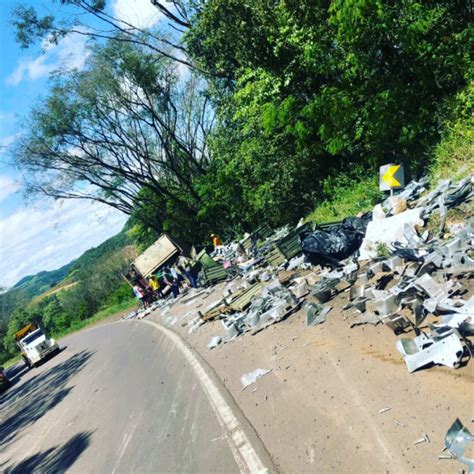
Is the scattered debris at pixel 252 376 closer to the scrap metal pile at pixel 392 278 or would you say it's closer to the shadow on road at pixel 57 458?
the scrap metal pile at pixel 392 278

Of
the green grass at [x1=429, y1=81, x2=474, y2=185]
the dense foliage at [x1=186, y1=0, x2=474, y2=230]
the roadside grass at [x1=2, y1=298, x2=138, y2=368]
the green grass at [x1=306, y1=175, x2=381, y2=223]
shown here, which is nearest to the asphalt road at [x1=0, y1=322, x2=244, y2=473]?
the green grass at [x1=306, y1=175, x2=381, y2=223]

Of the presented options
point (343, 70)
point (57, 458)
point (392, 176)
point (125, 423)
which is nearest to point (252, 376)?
point (125, 423)

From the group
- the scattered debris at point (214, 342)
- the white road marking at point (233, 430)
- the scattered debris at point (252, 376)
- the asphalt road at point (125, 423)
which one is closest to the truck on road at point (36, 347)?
the asphalt road at point (125, 423)

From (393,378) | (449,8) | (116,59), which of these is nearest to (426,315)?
(393,378)

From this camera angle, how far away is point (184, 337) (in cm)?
1258

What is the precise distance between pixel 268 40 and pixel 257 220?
12.0 metres

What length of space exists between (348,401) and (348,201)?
12144 mm

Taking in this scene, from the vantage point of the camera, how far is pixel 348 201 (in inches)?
642

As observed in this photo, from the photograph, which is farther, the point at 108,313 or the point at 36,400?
the point at 108,313

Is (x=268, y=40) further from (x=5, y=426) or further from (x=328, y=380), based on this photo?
(x=5, y=426)

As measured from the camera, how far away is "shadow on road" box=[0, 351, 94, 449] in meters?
12.5

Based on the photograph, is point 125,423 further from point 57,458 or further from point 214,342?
point 214,342

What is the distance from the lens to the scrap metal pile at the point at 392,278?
17.0ft

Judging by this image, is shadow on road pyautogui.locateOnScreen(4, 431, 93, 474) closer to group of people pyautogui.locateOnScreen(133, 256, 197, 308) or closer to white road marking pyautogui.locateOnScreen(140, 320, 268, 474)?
white road marking pyautogui.locateOnScreen(140, 320, 268, 474)
